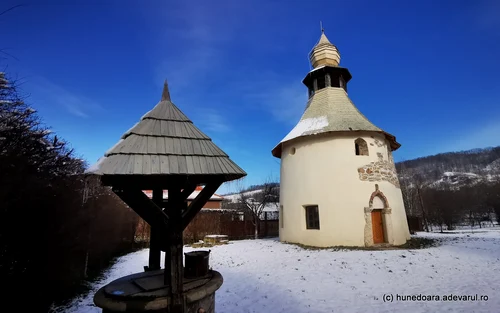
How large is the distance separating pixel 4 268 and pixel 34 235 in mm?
644

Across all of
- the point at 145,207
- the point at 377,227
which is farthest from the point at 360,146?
the point at 145,207

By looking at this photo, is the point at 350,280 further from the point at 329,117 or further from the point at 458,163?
the point at 458,163

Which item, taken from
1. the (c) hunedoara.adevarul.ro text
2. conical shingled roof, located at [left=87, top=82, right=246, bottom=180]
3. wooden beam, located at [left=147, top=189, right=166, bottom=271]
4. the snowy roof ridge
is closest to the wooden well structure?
conical shingled roof, located at [left=87, top=82, right=246, bottom=180]

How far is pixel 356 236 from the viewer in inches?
452

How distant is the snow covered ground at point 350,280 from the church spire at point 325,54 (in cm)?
1166

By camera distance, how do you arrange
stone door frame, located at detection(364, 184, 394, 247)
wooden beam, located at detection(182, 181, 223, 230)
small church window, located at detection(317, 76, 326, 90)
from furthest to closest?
small church window, located at detection(317, 76, 326, 90) → stone door frame, located at detection(364, 184, 394, 247) → wooden beam, located at detection(182, 181, 223, 230)

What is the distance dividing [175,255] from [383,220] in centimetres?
1160

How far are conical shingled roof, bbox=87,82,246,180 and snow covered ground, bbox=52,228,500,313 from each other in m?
3.56

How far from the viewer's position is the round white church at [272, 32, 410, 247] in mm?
11758

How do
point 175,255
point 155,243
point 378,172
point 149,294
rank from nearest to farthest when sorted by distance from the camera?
1. point 149,294
2. point 175,255
3. point 155,243
4. point 378,172

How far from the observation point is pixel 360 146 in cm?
1297

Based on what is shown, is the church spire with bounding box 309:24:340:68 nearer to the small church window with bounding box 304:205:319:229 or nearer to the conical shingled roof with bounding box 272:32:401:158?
the conical shingled roof with bounding box 272:32:401:158

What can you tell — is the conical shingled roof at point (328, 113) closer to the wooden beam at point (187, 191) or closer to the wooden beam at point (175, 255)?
the wooden beam at point (187, 191)

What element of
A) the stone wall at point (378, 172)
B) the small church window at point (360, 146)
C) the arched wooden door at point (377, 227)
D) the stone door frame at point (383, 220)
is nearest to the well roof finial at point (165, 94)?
the stone wall at point (378, 172)
